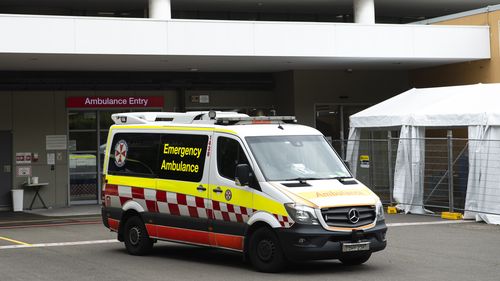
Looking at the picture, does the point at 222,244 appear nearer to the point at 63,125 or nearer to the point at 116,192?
the point at 116,192

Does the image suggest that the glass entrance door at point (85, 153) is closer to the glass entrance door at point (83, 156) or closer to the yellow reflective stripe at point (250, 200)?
the glass entrance door at point (83, 156)

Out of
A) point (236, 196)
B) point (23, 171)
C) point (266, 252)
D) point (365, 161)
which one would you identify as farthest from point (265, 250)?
point (23, 171)

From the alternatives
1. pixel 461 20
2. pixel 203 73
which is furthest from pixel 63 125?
pixel 461 20

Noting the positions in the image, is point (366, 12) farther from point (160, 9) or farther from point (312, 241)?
point (312, 241)

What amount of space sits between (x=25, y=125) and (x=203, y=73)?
6365 mm

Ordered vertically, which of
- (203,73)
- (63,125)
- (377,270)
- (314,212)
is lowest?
(377,270)

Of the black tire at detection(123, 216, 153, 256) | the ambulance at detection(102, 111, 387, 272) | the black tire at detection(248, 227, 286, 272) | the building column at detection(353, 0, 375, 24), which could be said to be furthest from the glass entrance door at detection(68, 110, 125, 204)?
the black tire at detection(248, 227, 286, 272)

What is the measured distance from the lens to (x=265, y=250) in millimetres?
11086

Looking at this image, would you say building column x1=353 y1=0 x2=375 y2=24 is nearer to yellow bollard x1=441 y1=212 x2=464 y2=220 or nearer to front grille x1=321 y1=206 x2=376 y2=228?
yellow bollard x1=441 y1=212 x2=464 y2=220

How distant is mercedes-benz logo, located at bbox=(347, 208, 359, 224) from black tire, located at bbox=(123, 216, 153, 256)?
3.72 meters

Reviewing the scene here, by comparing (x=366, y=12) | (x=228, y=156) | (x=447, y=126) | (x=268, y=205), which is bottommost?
(x=268, y=205)

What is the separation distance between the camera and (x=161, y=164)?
42.5 feet

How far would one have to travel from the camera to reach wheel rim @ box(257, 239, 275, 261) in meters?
A: 11.0

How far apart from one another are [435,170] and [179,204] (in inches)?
395
